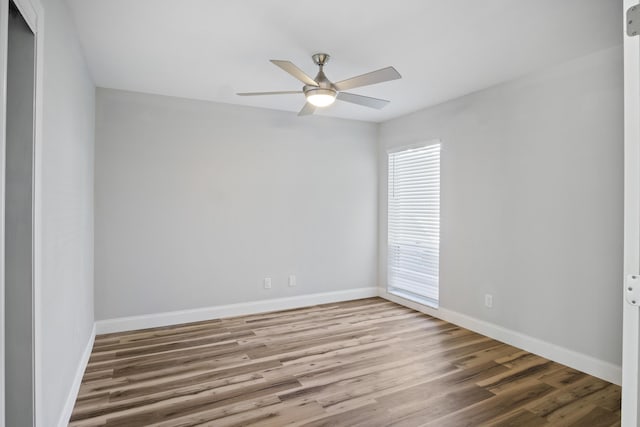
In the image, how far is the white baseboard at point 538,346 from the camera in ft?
9.00

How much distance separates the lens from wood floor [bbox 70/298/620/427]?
7.45 feet

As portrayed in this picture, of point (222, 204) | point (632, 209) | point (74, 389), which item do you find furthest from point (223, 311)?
point (632, 209)

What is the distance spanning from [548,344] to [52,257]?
3717mm

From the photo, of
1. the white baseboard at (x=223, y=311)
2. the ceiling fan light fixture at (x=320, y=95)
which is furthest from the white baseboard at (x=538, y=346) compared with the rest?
the ceiling fan light fixture at (x=320, y=95)

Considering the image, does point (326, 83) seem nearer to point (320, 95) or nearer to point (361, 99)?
point (320, 95)

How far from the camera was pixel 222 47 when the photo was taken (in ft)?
9.10

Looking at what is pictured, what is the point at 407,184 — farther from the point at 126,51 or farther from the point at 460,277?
the point at 126,51

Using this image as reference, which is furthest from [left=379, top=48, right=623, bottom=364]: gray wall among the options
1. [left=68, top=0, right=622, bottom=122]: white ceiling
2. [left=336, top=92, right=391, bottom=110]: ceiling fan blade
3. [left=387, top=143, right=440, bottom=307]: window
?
[left=336, top=92, right=391, bottom=110]: ceiling fan blade

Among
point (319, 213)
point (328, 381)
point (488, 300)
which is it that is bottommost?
point (328, 381)

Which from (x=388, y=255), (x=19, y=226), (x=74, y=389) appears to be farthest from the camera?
(x=388, y=255)

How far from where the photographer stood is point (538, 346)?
3203 mm

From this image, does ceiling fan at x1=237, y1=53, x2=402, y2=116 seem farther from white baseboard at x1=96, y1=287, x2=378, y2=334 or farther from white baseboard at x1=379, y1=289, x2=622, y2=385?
white baseboard at x1=96, y1=287, x2=378, y2=334

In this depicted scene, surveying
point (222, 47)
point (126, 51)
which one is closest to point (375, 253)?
point (222, 47)

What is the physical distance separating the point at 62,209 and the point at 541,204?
11.9ft
